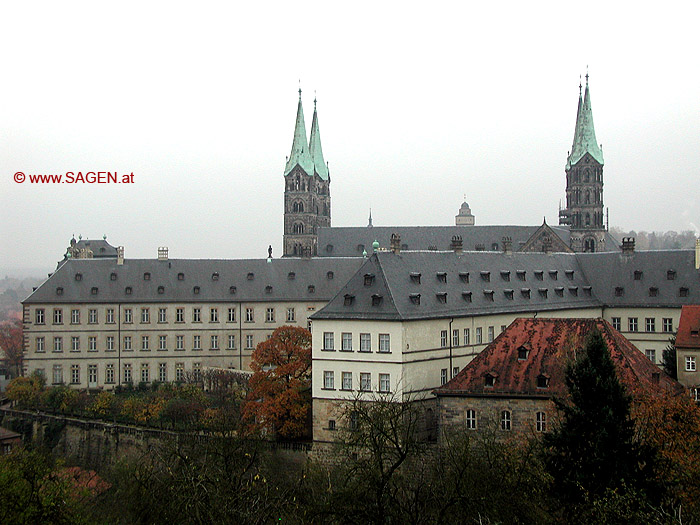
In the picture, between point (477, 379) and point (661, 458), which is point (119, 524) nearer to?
point (661, 458)

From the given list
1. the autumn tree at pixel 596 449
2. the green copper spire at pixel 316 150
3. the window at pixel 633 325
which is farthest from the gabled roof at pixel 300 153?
the autumn tree at pixel 596 449

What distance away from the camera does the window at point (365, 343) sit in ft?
166

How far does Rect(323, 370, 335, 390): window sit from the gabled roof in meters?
78.6

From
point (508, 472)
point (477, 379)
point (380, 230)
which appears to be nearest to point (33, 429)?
point (477, 379)

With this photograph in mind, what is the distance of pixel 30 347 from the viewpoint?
7369 cm

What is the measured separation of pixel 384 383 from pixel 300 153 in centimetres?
8187

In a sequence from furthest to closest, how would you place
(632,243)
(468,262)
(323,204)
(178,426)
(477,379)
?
(323,204)
(632,243)
(468,262)
(178,426)
(477,379)

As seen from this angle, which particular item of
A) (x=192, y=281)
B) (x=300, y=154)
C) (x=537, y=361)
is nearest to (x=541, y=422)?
(x=537, y=361)

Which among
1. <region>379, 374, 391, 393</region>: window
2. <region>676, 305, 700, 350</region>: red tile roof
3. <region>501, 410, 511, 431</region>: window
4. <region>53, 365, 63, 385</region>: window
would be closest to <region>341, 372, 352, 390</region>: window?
<region>379, 374, 391, 393</region>: window

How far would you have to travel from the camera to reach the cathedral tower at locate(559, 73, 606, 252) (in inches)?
4707

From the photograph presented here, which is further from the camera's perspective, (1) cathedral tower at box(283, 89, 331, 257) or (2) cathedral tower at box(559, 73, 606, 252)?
(1) cathedral tower at box(283, 89, 331, 257)

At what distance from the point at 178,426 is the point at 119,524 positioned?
A: 90.3 ft

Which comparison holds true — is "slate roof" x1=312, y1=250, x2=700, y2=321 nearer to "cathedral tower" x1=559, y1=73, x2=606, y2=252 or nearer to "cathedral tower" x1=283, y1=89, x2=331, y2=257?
"cathedral tower" x1=559, y1=73, x2=606, y2=252

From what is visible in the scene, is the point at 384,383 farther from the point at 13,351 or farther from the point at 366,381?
the point at 13,351
